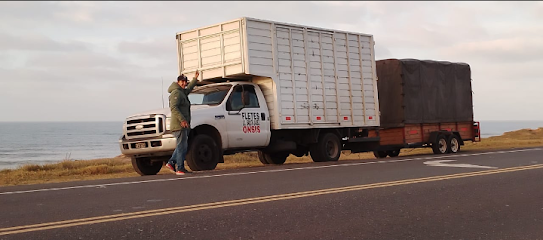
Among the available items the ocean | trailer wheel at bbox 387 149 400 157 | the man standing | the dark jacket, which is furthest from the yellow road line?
the ocean

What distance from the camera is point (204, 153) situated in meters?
12.7

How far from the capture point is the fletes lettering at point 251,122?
550 inches

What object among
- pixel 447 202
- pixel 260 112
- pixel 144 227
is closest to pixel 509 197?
pixel 447 202

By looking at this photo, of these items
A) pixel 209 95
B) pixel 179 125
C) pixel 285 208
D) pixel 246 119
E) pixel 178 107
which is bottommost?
pixel 285 208

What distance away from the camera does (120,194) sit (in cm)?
794

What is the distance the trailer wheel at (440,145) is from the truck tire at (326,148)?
466 centimetres

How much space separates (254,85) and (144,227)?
9451 mm

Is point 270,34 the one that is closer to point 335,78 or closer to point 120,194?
point 335,78

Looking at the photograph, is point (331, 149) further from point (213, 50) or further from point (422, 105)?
point (422, 105)

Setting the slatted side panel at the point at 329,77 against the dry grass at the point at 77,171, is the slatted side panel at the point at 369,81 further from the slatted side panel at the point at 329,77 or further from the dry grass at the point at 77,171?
the dry grass at the point at 77,171

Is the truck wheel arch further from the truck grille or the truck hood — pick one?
the truck grille

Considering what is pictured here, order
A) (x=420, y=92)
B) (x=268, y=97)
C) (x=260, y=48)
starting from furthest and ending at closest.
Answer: (x=420, y=92) → (x=268, y=97) → (x=260, y=48)

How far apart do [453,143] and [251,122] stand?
9.70 metres

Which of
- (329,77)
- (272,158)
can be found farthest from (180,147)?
(329,77)
